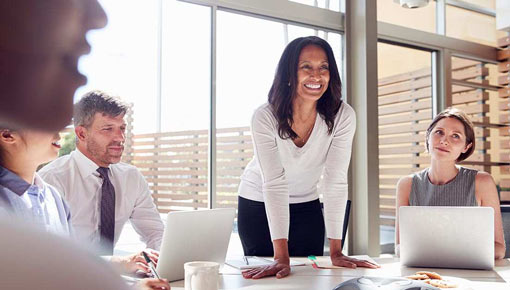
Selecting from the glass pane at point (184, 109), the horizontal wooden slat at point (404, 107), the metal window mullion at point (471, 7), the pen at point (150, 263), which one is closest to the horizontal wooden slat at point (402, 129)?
the horizontal wooden slat at point (404, 107)

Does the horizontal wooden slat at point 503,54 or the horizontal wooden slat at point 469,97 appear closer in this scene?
the horizontal wooden slat at point 469,97

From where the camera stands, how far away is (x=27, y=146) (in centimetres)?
22

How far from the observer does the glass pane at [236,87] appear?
3.73m

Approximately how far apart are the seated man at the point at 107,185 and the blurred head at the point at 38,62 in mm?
1477

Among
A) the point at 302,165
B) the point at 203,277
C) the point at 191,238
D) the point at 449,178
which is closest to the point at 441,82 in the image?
the point at 449,178

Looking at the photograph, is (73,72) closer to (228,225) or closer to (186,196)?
(228,225)

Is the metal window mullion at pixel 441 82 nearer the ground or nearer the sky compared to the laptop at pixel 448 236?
nearer the sky

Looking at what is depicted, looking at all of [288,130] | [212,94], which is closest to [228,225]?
[288,130]

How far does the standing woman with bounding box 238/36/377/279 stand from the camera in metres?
1.80

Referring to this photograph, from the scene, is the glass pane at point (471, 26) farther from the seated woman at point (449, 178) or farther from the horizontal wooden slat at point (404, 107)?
the seated woman at point (449, 178)

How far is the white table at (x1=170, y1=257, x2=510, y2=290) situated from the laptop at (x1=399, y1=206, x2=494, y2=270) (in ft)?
0.12

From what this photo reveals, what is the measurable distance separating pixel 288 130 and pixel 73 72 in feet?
5.54

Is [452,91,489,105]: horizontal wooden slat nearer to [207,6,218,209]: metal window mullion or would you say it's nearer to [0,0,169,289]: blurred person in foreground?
[207,6,218,209]: metal window mullion

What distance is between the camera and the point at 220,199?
3.75m
